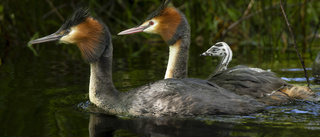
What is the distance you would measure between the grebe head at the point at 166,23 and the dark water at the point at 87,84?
944 mm

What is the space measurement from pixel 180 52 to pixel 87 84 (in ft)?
4.93

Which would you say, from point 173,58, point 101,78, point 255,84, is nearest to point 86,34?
point 101,78

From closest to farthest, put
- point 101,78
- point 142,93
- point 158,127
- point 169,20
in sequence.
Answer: point 158,127, point 142,93, point 101,78, point 169,20

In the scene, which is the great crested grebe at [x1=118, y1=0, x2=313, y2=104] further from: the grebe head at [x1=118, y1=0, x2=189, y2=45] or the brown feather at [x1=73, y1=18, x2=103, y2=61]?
the brown feather at [x1=73, y1=18, x2=103, y2=61]

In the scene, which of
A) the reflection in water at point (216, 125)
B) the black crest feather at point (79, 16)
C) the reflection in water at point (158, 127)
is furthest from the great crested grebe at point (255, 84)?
the black crest feather at point (79, 16)

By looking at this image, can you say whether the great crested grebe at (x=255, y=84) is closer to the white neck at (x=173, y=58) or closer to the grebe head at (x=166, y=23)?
the white neck at (x=173, y=58)

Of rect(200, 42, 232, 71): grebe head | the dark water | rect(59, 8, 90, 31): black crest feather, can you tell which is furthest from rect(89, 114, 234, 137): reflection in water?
rect(200, 42, 232, 71): grebe head

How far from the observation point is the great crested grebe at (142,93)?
15.5ft

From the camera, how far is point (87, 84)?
22.6ft

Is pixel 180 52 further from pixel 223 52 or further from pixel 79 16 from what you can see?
pixel 79 16

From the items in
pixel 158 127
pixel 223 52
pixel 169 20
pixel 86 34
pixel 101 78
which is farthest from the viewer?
pixel 223 52

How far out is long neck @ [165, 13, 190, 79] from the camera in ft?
20.4

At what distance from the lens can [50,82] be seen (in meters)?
6.96

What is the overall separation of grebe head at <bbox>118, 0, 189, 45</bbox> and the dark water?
0.94m
